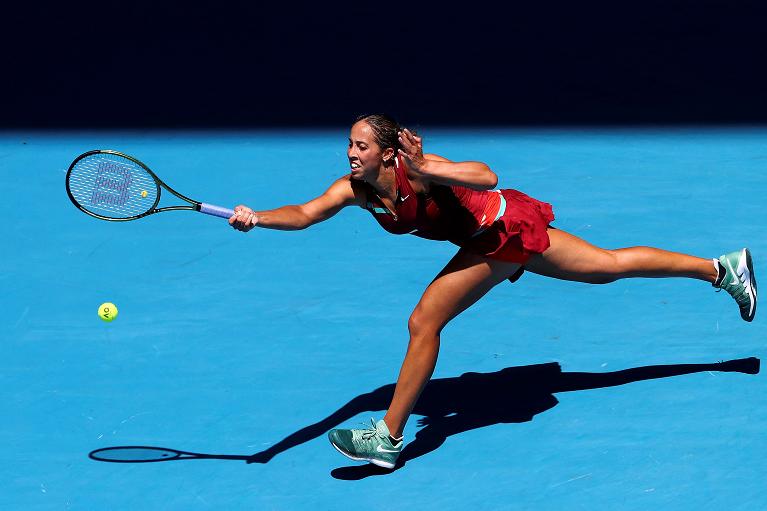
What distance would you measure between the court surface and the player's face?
1108 millimetres

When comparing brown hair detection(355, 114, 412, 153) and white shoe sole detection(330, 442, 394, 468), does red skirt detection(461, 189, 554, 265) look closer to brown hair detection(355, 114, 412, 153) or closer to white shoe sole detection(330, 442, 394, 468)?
brown hair detection(355, 114, 412, 153)

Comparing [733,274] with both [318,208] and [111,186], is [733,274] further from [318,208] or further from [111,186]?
[111,186]

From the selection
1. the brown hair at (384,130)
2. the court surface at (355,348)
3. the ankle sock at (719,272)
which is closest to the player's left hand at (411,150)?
the brown hair at (384,130)

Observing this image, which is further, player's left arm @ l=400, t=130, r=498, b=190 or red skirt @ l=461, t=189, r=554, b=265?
red skirt @ l=461, t=189, r=554, b=265

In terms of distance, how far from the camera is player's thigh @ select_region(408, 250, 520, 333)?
5.34 m

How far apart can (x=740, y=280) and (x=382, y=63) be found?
13.8 ft

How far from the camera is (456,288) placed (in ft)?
17.6

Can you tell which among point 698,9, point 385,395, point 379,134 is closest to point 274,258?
point 385,395

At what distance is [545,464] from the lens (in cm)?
536

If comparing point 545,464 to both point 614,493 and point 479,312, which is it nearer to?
point 614,493

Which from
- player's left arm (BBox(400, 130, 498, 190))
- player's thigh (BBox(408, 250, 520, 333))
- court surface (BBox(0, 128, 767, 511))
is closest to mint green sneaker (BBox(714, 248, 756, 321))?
court surface (BBox(0, 128, 767, 511))

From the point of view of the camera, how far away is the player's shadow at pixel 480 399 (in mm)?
5582

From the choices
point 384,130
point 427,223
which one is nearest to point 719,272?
point 427,223

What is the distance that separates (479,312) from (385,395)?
2.91ft
